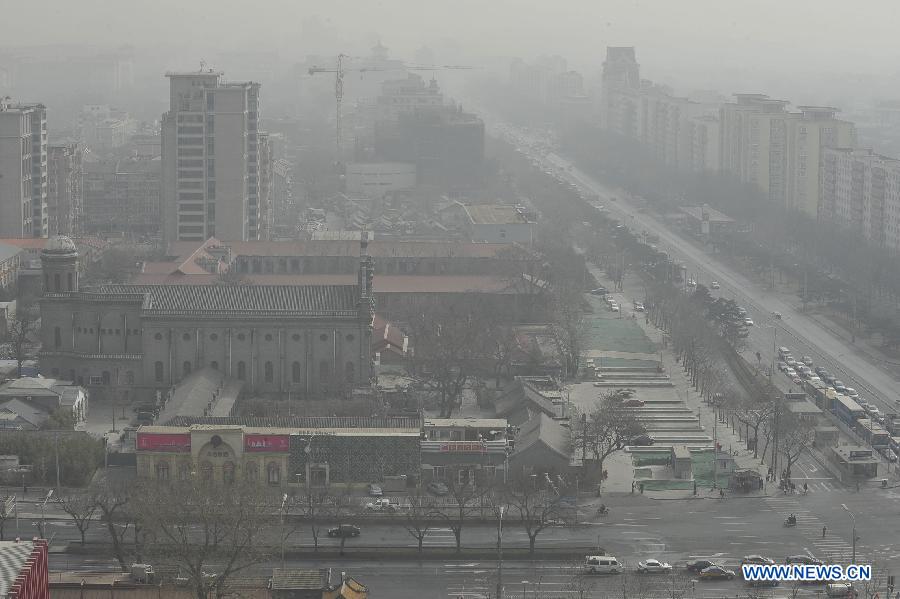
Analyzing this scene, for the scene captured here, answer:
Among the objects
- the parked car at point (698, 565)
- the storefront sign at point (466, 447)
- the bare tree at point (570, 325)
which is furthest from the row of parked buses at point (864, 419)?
the parked car at point (698, 565)

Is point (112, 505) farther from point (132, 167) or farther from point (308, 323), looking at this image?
point (132, 167)

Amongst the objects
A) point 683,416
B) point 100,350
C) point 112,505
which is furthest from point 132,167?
point 112,505

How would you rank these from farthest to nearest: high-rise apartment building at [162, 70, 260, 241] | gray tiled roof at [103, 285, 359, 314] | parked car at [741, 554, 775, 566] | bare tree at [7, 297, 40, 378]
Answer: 1. high-rise apartment building at [162, 70, 260, 241]
2. bare tree at [7, 297, 40, 378]
3. gray tiled roof at [103, 285, 359, 314]
4. parked car at [741, 554, 775, 566]

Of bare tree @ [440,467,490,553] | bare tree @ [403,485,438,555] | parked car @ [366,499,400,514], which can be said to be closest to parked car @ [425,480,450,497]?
bare tree @ [440,467,490,553]

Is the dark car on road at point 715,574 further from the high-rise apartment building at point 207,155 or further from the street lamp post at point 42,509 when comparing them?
the high-rise apartment building at point 207,155

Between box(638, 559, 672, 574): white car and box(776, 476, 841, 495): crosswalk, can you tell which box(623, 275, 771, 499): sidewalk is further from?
box(638, 559, 672, 574): white car

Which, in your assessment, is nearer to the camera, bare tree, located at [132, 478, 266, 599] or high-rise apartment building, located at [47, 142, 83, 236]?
bare tree, located at [132, 478, 266, 599]

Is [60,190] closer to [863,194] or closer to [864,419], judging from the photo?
[863,194]
